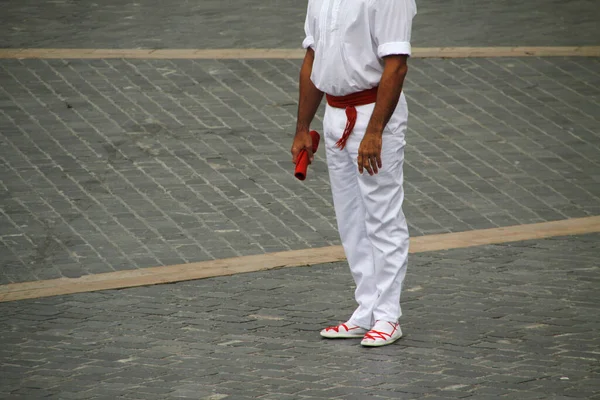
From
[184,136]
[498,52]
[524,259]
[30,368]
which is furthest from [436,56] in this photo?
[30,368]

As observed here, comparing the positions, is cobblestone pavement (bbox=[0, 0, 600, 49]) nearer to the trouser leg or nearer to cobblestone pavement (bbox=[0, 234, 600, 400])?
cobblestone pavement (bbox=[0, 234, 600, 400])

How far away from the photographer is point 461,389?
5.64m

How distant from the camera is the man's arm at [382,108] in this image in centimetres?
609

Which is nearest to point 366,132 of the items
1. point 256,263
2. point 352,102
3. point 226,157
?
point 352,102

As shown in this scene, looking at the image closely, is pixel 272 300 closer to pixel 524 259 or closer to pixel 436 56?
pixel 524 259

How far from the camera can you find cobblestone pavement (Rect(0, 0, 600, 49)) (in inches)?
509

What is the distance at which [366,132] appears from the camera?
618 cm

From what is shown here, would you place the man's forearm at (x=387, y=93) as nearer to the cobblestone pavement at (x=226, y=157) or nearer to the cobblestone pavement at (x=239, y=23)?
the cobblestone pavement at (x=226, y=157)

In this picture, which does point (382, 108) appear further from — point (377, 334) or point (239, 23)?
point (239, 23)

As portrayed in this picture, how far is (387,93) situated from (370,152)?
0.30 metres

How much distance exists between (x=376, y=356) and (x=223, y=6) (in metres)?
8.94

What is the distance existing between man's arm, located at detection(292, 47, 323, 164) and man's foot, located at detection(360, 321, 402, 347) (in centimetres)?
95

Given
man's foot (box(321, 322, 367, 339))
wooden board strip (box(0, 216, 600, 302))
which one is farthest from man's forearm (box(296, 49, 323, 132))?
wooden board strip (box(0, 216, 600, 302))

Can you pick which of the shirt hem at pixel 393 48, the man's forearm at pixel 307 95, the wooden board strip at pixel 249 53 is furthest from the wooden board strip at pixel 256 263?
the wooden board strip at pixel 249 53
